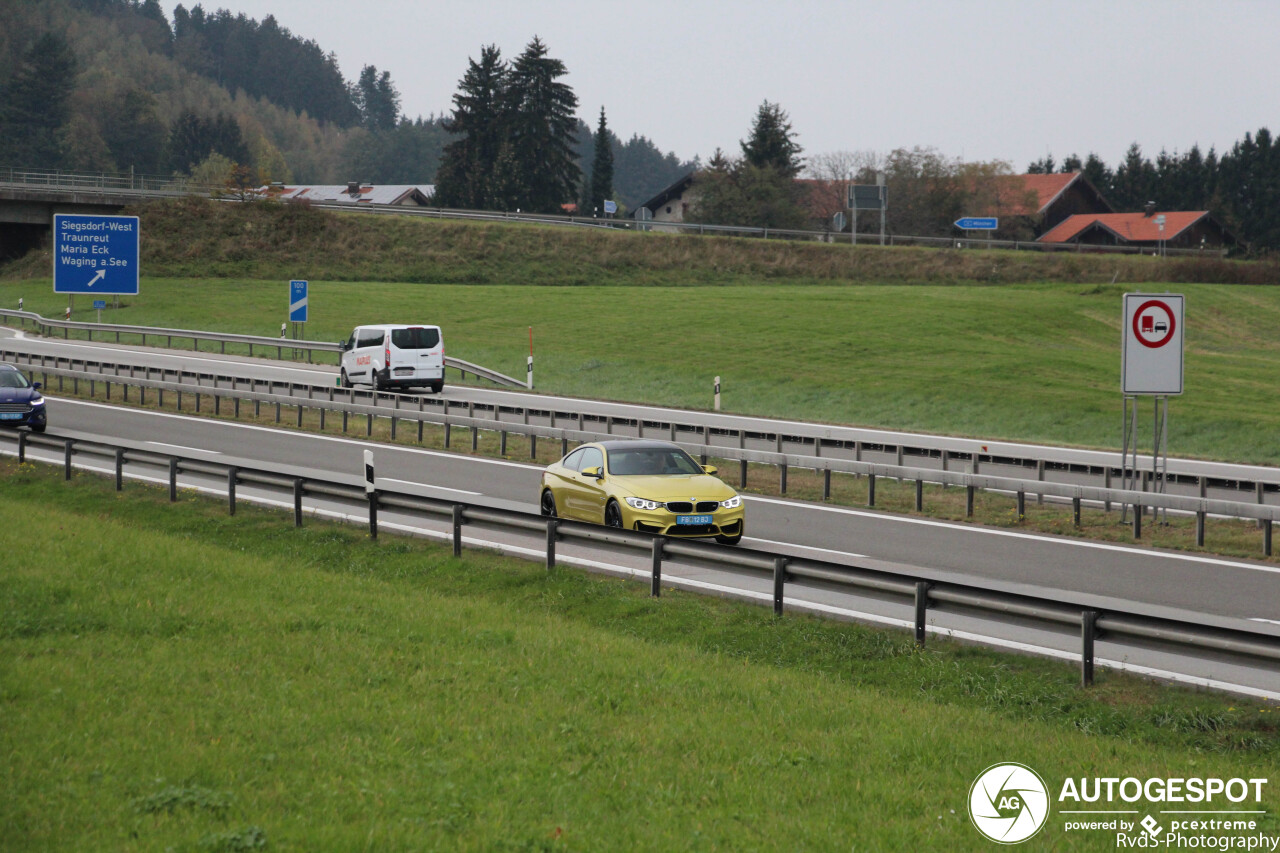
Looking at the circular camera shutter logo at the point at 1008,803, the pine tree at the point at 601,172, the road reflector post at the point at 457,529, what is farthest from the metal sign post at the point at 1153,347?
the pine tree at the point at 601,172

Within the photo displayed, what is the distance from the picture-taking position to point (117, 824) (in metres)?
6.06

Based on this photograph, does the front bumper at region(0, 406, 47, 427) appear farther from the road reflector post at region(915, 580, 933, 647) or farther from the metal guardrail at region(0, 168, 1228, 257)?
the metal guardrail at region(0, 168, 1228, 257)

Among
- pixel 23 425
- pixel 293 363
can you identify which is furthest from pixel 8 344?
pixel 23 425

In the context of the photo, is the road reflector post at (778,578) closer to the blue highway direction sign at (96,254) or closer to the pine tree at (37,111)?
the blue highway direction sign at (96,254)

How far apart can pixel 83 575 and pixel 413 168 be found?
186608 millimetres

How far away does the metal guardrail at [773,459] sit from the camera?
15.5 meters

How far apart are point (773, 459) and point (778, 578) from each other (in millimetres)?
9186

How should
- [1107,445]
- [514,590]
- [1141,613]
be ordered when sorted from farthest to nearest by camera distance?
[1107,445]
[514,590]
[1141,613]

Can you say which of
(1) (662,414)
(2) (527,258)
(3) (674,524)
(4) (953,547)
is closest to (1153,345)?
(4) (953,547)

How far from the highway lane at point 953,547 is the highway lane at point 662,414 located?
330 centimetres

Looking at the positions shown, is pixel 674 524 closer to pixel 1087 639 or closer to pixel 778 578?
pixel 778 578

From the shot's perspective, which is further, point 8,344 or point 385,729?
point 8,344

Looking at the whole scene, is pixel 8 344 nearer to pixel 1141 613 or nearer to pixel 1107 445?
pixel 1107 445

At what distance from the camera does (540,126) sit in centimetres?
10569
